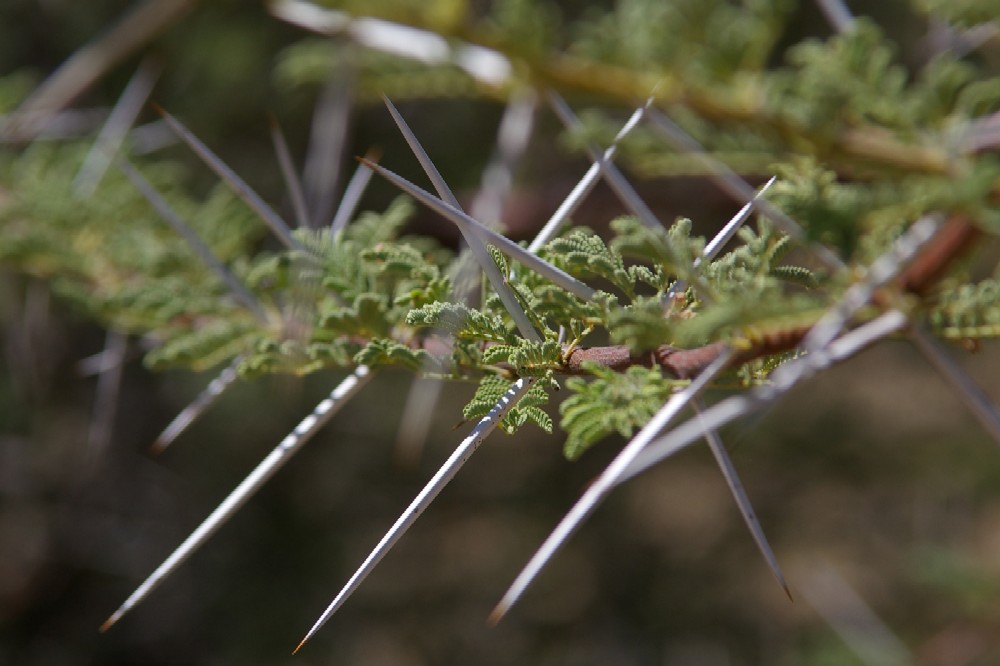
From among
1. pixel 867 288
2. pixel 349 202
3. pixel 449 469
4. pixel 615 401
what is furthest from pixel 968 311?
pixel 349 202

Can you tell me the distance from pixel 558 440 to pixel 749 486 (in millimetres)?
720

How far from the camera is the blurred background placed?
228 centimetres

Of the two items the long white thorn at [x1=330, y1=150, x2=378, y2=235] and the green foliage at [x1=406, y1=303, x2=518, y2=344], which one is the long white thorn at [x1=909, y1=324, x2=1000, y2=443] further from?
the long white thorn at [x1=330, y1=150, x2=378, y2=235]

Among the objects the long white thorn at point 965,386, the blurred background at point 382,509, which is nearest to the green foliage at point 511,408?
the long white thorn at point 965,386

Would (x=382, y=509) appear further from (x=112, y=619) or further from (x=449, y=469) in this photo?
(x=449, y=469)

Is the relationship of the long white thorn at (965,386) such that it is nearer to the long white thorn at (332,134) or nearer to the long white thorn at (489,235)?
the long white thorn at (489,235)

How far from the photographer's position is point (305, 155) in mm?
2477

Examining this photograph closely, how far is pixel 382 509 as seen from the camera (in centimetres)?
301

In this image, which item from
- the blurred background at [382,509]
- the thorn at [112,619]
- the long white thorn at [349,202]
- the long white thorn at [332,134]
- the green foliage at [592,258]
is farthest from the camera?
the blurred background at [382,509]

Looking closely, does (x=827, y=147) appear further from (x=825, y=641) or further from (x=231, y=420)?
(x=231, y=420)

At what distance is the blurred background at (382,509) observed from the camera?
7.48 feet

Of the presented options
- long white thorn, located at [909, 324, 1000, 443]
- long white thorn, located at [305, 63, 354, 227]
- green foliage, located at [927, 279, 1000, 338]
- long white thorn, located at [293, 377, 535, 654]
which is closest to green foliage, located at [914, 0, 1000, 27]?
green foliage, located at [927, 279, 1000, 338]

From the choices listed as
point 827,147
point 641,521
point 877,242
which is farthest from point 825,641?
point 877,242

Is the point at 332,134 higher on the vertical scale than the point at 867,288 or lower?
higher
